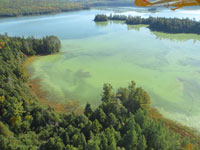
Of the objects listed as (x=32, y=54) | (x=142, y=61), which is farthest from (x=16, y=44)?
(x=142, y=61)

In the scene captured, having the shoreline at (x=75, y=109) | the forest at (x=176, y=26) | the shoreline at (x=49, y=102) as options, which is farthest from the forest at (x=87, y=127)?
the forest at (x=176, y=26)

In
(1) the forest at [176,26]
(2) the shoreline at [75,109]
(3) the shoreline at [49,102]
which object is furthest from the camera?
(1) the forest at [176,26]

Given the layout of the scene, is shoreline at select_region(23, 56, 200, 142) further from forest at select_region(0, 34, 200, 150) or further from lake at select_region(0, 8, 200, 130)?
forest at select_region(0, 34, 200, 150)

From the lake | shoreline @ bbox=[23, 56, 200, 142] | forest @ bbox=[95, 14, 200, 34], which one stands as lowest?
shoreline @ bbox=[23, 56, 200, 142]

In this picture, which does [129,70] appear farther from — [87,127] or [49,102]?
[87,127]

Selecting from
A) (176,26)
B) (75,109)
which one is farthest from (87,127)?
(176,26)

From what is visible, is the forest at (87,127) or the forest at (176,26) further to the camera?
the forest at (176,26)

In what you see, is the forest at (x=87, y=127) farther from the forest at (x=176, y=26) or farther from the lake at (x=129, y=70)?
the forest at (x=176, y=26)

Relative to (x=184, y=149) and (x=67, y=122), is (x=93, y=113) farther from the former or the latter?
(x=184, y=149)

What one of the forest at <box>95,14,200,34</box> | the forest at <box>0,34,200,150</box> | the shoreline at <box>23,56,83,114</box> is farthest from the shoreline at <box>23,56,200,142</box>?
the forest at <box>95,14,200,34</box>
